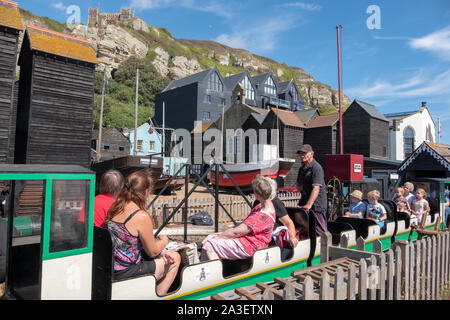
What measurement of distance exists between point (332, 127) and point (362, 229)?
23.2 m

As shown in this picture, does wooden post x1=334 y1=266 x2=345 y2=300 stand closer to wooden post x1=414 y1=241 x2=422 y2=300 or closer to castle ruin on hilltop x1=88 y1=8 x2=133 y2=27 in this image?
wooden post x1=414 y1=241 x2=422 y2=300

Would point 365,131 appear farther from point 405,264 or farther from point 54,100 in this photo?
point 405,264

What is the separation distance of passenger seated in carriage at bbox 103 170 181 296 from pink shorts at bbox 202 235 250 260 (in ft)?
2.95

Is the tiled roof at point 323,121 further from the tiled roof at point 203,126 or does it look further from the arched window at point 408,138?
the tiled roof at point 203,126

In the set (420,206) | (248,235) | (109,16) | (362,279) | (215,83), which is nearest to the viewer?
(362,279)

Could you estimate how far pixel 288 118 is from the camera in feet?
98.7

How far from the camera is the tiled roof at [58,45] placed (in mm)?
14503

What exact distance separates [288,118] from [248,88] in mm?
19427

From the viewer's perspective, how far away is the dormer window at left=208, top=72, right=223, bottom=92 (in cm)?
4362

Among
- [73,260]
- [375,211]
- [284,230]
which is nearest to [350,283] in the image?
[284,230]

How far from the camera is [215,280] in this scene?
3.72 metres

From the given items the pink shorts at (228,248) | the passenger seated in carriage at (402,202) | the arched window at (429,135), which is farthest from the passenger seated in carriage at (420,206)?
the arched window at (429,135)

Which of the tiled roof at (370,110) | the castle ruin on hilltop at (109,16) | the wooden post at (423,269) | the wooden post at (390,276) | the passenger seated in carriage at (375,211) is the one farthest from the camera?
the castle ruin on hilltop at (109,16)
